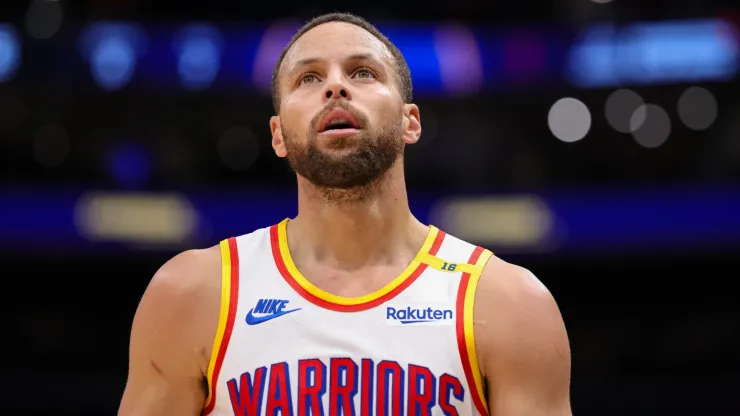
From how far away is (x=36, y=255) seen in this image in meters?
15.6

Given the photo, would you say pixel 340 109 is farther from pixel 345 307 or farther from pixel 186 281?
pixel 186 281

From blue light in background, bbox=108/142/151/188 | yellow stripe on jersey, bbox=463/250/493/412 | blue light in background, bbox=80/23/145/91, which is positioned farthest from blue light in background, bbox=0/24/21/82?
yellow stripe on jersey, bbox=463/250/493/412

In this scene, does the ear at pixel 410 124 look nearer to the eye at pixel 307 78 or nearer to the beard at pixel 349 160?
the beard at pixel 349 160

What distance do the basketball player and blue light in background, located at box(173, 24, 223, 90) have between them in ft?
40.6

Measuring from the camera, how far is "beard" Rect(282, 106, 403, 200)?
10.4 ft

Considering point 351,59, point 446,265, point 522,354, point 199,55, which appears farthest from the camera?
point 199,55

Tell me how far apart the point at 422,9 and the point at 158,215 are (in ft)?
19.6

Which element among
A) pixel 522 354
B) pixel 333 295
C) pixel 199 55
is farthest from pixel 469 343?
pixel 199 55

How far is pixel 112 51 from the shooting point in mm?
15172

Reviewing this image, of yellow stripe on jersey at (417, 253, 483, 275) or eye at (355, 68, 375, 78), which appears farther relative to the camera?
eye at (355, 68, 375, 78)

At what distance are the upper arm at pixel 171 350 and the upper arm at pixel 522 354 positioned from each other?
90 cm

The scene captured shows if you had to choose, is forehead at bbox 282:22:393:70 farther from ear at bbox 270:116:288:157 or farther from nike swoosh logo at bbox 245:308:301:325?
nike swoosh logo at bbox 245:308:301:325

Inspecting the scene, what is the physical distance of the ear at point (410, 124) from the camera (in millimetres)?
3469

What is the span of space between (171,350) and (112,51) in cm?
1297
